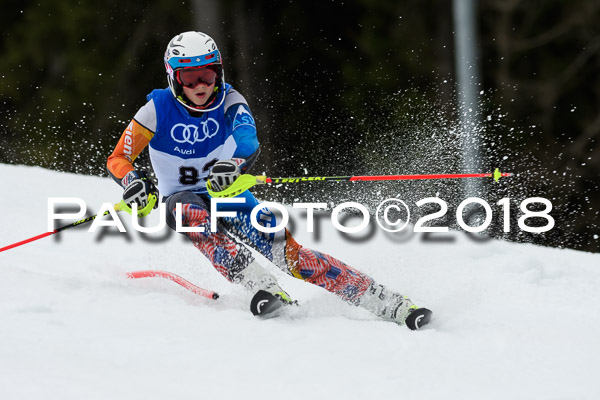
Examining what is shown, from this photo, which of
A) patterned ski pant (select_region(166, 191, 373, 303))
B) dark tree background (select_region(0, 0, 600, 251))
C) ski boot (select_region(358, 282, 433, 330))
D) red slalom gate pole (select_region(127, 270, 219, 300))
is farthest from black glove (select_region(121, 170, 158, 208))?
dark tree background (select_region(0, 0, 600, 251))

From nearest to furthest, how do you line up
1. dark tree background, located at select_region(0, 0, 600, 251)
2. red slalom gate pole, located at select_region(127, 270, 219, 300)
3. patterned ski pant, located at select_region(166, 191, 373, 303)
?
patterned ski pant, located at select_region(166, 191, 373, 303)
red slalom gate pole, located at select_region(127, 270, 219, 300)
dark tree background, located at select_region(0, 0, 600, 251)

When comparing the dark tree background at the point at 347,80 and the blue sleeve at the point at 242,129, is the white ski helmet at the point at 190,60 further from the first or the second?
the dark tree background at the point at 347,80

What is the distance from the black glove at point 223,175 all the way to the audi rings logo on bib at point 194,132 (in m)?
0.40

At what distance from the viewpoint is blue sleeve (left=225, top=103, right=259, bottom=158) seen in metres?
4.13

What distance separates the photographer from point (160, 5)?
1805 centimetres

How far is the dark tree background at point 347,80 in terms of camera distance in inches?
586

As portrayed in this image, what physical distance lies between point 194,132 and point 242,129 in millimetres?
249

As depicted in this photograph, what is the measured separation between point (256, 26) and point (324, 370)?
1535 cm

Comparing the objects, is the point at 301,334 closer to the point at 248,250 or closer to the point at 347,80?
the point at 248,250

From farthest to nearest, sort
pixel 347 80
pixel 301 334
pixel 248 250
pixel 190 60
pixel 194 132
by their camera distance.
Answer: pixel 347 80, pixel 194 132, pixel 190 60, pixel 248 250, pixel 301 334

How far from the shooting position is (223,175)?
3.88 meters

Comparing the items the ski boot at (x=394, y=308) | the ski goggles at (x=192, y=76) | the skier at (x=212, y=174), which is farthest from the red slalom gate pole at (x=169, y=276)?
the ski goggles at (x=192, y=76)

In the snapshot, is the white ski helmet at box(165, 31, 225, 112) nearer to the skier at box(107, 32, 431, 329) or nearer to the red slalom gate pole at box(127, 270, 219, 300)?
the skier at box(107, 32, 431, 329)

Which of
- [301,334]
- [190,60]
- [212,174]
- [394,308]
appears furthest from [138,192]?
[394,308]
